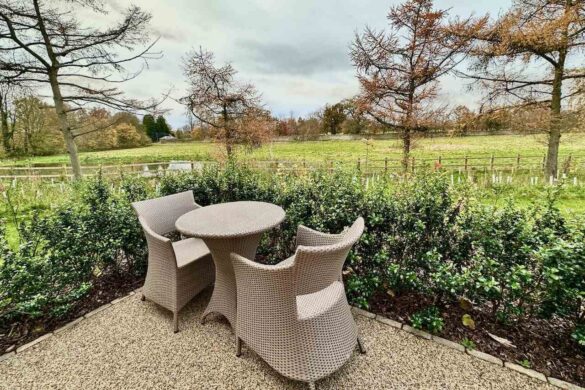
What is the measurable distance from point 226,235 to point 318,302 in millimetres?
830

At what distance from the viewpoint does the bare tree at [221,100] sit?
8.58m

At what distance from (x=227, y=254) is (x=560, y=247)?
242 cm

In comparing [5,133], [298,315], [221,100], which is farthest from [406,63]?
[5,133]

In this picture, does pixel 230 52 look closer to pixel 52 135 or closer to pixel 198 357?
pixel 52 135

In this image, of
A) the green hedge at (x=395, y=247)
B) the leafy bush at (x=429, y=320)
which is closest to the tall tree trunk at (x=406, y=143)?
the green hedge at (x=395, y=247)

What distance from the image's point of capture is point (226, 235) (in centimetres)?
199

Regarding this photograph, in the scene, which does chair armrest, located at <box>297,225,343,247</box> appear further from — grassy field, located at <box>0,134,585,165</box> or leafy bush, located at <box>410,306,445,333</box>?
grassy field, located at <box>0,134,585,165</box>

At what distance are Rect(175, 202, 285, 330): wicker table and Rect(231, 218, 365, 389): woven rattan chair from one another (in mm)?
323

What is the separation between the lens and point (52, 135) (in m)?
9.07

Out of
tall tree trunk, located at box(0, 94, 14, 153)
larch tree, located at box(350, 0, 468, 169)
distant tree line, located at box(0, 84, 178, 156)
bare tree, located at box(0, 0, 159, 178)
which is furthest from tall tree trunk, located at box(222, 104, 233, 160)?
tall tree trunk, located at box(0, 94, 14, 153)

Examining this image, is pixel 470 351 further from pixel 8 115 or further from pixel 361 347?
pixel 8 115

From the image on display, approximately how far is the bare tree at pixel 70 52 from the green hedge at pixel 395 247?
4279mm

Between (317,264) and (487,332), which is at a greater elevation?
(317,264)

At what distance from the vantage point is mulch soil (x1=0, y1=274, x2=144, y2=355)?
2.24 meters
